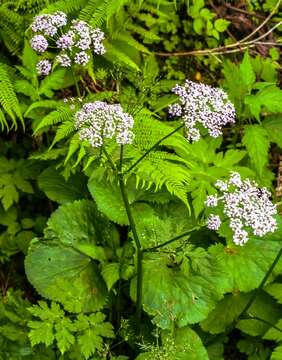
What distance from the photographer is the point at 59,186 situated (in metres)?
3.90

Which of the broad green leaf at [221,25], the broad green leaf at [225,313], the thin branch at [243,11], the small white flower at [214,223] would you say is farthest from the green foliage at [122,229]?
the thin branch at [243,11]

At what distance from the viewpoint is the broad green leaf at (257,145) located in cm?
372

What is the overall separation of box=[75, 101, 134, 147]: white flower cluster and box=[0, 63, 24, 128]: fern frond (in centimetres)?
105

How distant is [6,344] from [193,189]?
1.37m

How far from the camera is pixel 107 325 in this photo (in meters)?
3.02

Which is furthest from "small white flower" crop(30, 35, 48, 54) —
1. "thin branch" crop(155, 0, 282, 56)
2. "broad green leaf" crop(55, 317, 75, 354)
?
"thin branch" crop(155, 0, 282, 56)

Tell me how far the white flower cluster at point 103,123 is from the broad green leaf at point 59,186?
1.31m

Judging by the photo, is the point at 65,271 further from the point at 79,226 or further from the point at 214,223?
the point at 214,223

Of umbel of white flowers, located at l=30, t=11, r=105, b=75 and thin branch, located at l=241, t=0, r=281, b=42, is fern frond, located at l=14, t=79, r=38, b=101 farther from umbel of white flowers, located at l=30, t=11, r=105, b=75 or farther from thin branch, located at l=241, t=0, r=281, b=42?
thin branch, located at l=241, t=0, r=281, b=42

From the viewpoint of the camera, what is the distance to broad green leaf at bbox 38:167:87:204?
3860 mm

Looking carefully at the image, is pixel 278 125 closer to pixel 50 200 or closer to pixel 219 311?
pixel 219 311

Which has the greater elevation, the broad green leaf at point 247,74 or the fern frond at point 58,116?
the broad green leaf at point 247,74

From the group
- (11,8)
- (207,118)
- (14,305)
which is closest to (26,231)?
(14,305)

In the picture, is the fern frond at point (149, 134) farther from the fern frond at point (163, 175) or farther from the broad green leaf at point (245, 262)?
the broad green leaf at point (245, 262)
